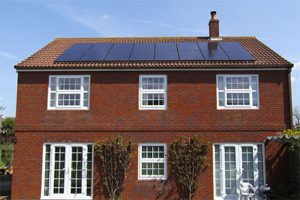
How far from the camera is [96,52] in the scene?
57.9 feet

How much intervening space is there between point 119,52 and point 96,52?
44.1 inches

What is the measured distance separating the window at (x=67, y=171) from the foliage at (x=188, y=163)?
3678 mm

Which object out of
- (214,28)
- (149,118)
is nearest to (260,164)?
(149,118)

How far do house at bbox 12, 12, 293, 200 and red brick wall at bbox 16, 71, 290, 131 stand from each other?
0.04 m

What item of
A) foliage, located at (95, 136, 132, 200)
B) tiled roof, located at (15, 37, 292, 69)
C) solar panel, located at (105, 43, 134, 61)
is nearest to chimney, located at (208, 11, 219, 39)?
tiled roof, located at (15, 37, 292, 69)

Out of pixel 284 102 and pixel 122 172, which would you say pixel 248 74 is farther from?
pixel 122 172

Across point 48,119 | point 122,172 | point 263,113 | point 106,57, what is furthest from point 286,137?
point 48,119

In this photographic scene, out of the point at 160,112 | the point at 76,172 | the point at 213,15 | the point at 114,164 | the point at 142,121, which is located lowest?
the point at 76,172

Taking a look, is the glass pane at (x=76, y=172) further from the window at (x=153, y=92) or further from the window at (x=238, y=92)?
the window at (x=238, y=92)

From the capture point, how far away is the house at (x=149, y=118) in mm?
15375

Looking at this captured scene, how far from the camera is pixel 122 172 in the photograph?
15344 mm

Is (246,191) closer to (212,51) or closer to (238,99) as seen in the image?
(238,99)

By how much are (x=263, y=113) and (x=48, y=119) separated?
944 centimetres

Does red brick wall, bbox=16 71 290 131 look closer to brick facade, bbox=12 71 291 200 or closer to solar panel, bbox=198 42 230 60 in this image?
brick facade, bbox=12 71 291 200
